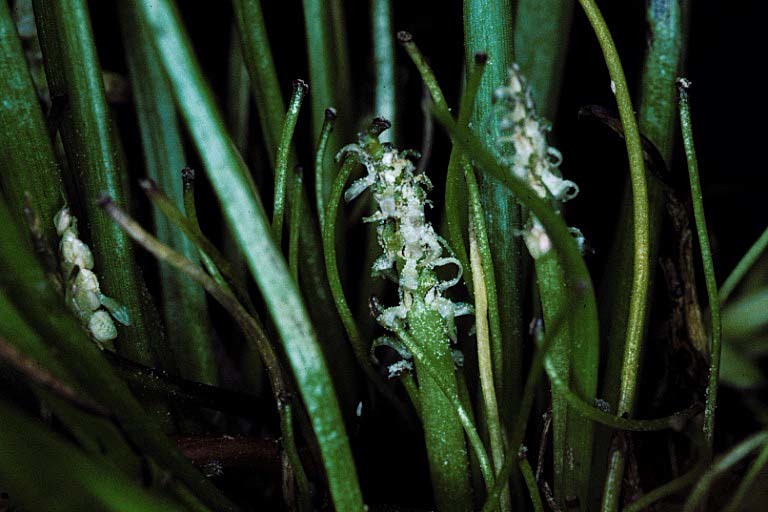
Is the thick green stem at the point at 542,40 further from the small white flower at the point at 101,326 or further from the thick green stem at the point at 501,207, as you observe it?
the small white flower at the point at 101,326

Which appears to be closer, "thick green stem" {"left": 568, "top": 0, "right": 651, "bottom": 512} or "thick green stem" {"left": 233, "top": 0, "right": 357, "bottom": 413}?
"thick green stem" {"left": 568, "top": 0, "right": 651, "bottom": 512}

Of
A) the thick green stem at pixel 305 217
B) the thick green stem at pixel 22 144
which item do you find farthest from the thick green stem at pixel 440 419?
the thick green stem at pixel 22 144

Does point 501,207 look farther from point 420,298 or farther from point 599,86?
point 599,86

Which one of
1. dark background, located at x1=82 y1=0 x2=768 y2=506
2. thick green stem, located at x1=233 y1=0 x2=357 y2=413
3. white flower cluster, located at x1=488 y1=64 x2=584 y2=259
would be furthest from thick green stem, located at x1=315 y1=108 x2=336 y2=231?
dark background, located at x1=82 y1=0 x2=768 y2=506

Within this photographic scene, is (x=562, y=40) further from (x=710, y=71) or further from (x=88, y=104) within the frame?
(x=88, y=104)

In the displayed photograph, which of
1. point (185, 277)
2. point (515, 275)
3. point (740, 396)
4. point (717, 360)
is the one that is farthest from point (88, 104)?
point (740, 396)

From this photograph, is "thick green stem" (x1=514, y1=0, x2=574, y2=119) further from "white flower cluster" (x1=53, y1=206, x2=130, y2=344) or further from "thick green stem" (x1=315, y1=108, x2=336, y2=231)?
"white flower cluster" (x1=53, y1=206, x2=130, y2=344)
